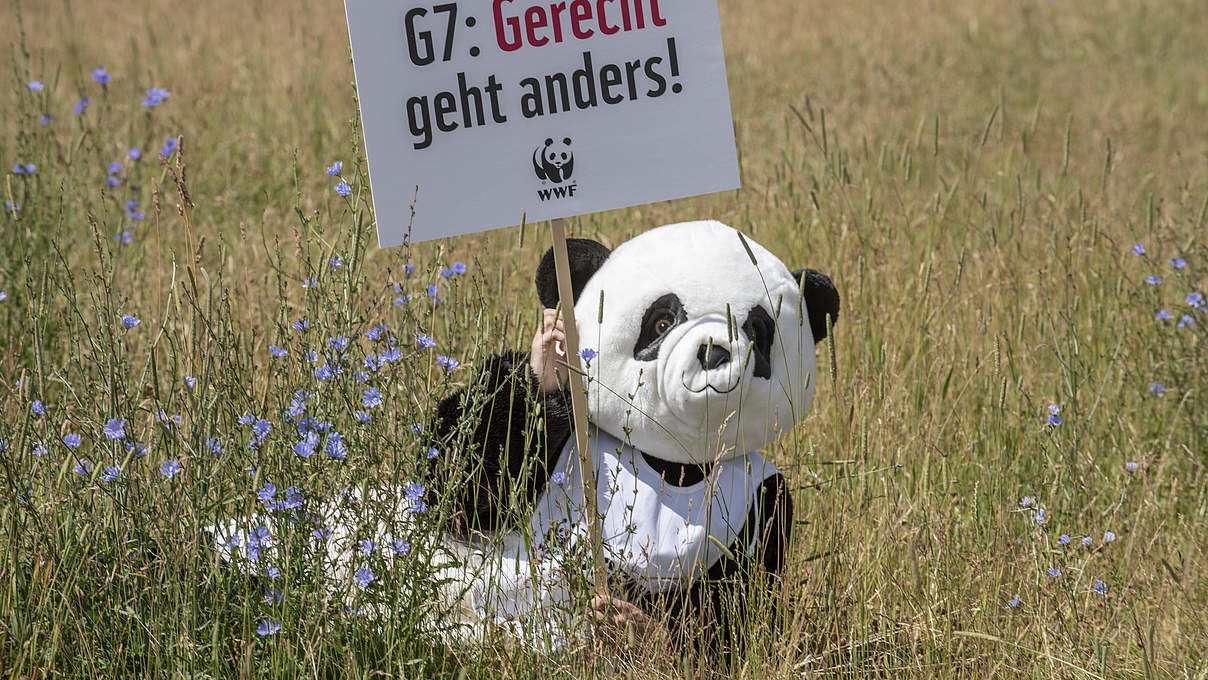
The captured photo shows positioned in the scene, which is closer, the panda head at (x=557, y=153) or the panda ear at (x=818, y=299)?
the panda head at (x=557, y=153)

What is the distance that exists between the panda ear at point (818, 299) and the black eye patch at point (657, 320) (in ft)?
0.99

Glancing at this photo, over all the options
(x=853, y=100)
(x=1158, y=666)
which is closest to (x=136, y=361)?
(x=1158, y=666)

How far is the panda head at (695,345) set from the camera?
1850mm

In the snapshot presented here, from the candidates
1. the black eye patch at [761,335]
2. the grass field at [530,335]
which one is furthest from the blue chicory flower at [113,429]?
the black eye patch at [761,335]

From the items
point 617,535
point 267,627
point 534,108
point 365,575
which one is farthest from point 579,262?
point 267,627

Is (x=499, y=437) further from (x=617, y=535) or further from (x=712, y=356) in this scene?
(x=712, y=356)

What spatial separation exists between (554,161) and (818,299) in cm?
60

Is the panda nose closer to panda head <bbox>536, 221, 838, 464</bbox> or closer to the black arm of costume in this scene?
panda head <bbox>536, 221, 838, 464</bbox>

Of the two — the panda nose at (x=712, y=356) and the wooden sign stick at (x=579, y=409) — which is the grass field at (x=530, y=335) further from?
the panda nose at (x=712, y=356)

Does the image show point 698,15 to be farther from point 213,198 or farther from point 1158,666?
point 213,198

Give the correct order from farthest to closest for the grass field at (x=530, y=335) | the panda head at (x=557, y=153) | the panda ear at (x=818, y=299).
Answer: the panda ear at (x=818, y=299)
the panda head at (x=557, y=153)
the grass field at (x=530, y=335)

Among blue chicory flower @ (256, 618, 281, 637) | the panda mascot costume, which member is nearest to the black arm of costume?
the panda mascot costume

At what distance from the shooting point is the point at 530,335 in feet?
9.82

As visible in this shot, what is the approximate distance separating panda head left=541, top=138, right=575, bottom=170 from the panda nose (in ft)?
1.25
